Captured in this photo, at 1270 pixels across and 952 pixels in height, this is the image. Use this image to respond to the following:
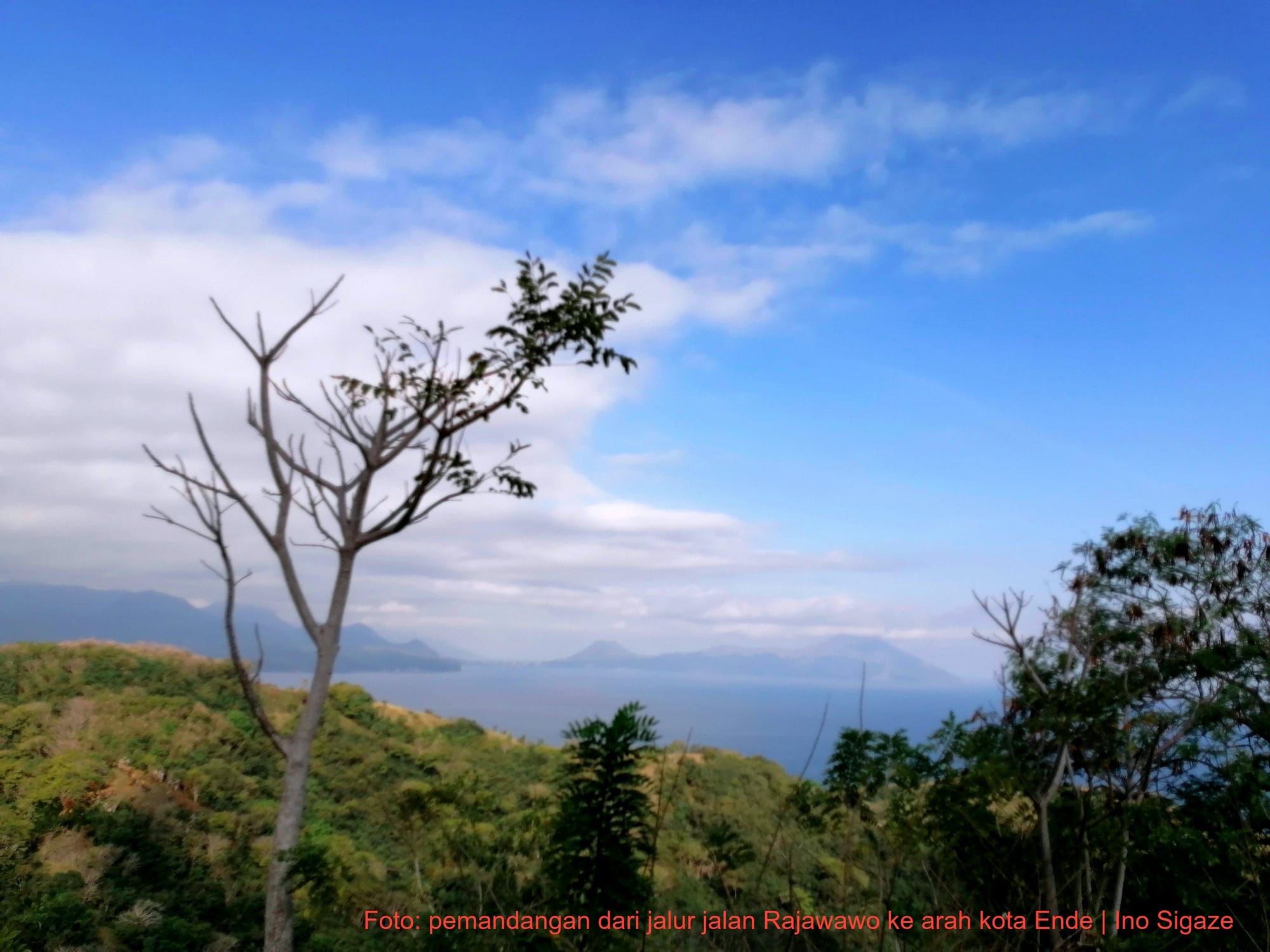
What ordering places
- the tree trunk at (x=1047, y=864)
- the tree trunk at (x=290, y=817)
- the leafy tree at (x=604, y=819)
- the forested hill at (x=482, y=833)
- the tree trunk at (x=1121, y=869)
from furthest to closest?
the tree trunk at (x=1121, y=869)
the tree trunk at (x=290, y=817)
the tree trunk at (x=1047, y=864)
the forested hill at (x=482, y=833)
the leafy tree at (x=604, y=819)

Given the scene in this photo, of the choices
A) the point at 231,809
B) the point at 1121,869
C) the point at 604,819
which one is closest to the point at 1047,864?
the point at 1121,869

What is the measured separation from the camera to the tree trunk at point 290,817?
225 inches

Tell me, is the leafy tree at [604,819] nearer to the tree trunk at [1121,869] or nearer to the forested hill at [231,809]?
the forested hill at [231,809]

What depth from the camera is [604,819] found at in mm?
4559

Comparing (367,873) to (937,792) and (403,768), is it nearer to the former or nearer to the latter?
(403,768)

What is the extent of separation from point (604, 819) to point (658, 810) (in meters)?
5.60

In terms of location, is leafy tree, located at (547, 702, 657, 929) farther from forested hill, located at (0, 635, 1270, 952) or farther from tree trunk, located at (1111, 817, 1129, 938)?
tree trunk, located at (1111, 817, 1129, 938)

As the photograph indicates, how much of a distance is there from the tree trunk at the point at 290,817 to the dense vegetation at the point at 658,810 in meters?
0.20

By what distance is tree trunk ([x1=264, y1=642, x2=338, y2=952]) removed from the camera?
5703mm

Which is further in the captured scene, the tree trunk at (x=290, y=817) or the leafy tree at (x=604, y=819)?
the tree trunk at (x=290, y=817)

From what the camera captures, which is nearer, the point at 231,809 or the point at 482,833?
the point at 482,833

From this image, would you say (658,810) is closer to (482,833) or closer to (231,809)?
(482,833)

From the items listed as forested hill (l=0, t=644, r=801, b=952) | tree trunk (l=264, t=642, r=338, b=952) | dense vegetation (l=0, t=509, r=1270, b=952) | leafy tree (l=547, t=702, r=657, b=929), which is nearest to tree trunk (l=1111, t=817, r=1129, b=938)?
dense vegetation (l=0, t=509, r=1270, b=952)

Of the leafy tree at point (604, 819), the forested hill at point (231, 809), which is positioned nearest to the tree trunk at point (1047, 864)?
the forested hill at point (231, 809)
